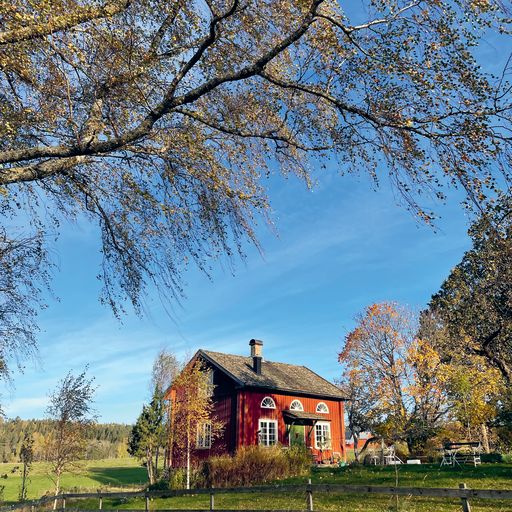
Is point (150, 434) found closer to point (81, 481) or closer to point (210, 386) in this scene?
point (210, 386)

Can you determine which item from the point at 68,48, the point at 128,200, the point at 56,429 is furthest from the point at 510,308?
the point at 56,429

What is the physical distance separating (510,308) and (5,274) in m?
18.6

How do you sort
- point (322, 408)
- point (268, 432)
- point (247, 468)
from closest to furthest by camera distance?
point (247, 468)
point (268, 432)
point (322, 408)

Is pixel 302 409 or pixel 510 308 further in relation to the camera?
pixel 302 409

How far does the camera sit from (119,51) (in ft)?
16.7

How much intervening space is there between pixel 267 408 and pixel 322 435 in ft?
16.2

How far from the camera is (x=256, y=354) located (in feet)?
107

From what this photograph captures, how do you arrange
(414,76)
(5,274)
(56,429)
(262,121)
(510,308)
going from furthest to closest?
(56,429) → (510,308) → (5,274) → (262,121) → (414,76)

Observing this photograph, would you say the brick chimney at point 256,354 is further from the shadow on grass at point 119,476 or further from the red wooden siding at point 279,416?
the shadow on grass at point 119,476

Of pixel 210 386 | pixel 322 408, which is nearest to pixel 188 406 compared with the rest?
pixel 210 386

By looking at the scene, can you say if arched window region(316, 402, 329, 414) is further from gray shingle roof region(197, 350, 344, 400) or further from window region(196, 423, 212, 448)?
window region(196, 423, 212, 448)

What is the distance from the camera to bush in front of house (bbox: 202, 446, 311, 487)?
20.4 m

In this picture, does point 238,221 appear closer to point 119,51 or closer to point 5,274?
point 119,51

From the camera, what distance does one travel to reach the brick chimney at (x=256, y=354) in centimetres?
3173
